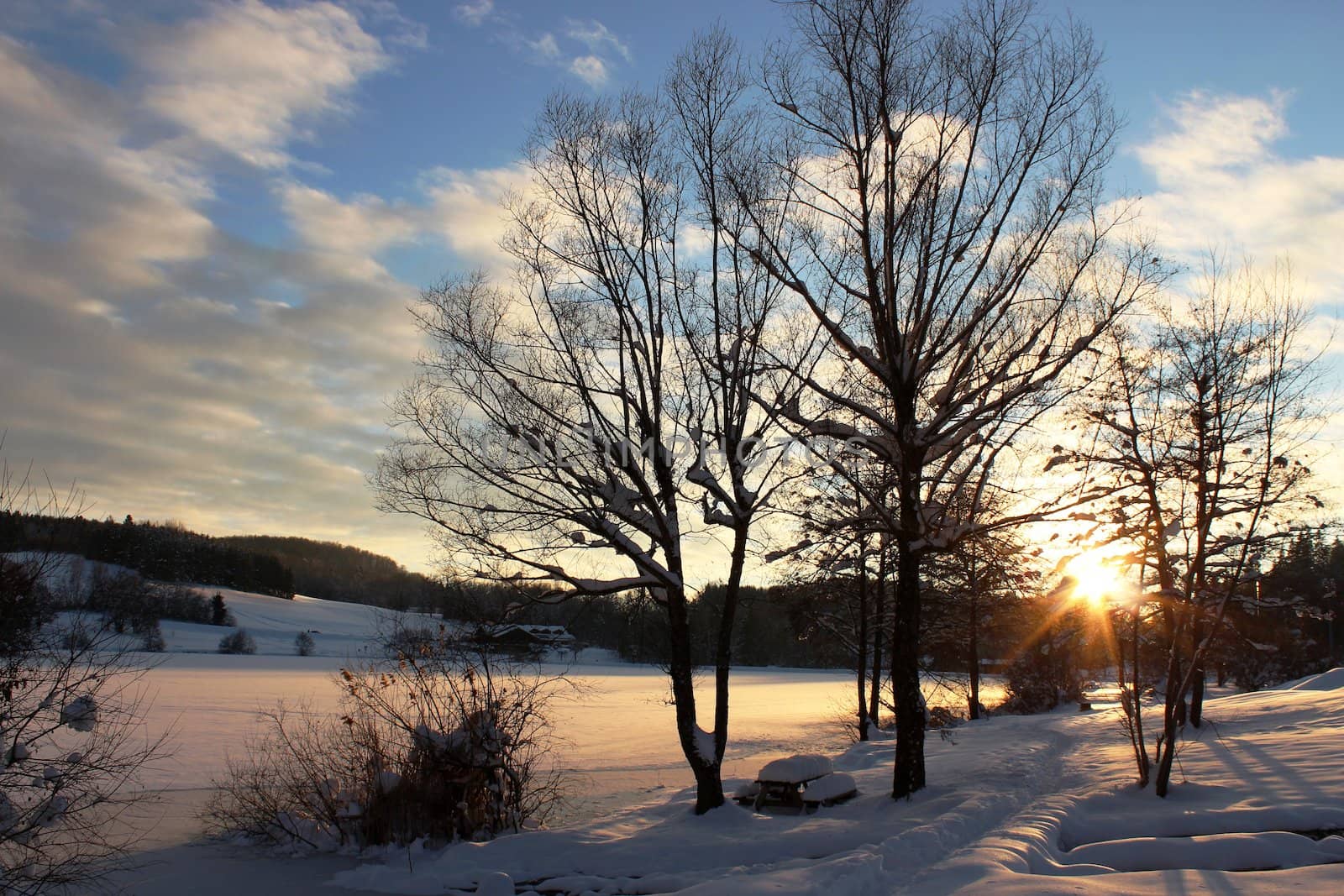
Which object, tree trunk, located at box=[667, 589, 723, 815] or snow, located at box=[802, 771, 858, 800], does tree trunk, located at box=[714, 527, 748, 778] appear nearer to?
tree trunk, located at box=[667, 589, 723, 815]

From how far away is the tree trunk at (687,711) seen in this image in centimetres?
1213

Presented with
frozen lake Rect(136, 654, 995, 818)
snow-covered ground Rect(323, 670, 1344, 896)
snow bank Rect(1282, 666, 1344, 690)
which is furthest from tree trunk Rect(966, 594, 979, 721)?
snow-covered ground Rect(323, 670, 1344, 896)

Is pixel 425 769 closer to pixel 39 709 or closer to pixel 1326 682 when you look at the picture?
pixel 39 709

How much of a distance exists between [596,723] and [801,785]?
24384 mm

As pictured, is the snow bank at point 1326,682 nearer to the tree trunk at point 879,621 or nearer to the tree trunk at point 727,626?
the tree trunk at point 879,621

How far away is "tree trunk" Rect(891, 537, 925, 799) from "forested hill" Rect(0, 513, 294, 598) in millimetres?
9835

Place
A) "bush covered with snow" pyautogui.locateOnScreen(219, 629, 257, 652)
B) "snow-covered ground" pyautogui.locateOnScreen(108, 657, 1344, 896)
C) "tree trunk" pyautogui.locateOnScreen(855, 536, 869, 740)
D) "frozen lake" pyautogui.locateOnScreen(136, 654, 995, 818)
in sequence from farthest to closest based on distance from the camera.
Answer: "bush covered with snow" pyautogui.locateOnScreen(219, 629, 257, 652)
"tree trunk" pyautogui.locateOnScreen(855, 536, 869, 740)
"frozen lake" pyautogui.locateOnScreen(136, 654, 995, 818)
"snow-covered ground" pyautogui.locateOnScreen(108, 657, 1344, 896)

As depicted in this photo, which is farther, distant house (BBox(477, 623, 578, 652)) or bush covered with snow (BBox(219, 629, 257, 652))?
bush covered with snow (BBox(219, 629, 257, 652))

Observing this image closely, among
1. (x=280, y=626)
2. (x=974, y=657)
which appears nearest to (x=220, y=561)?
(x=280, y=626)

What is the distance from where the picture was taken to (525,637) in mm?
15227

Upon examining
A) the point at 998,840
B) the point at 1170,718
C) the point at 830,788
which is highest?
the point at 1170,718

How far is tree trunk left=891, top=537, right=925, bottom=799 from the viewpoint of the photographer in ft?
36.6

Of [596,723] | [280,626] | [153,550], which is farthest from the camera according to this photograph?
[280,626]

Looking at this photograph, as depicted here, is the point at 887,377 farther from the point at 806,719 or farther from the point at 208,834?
the point at 806,719
